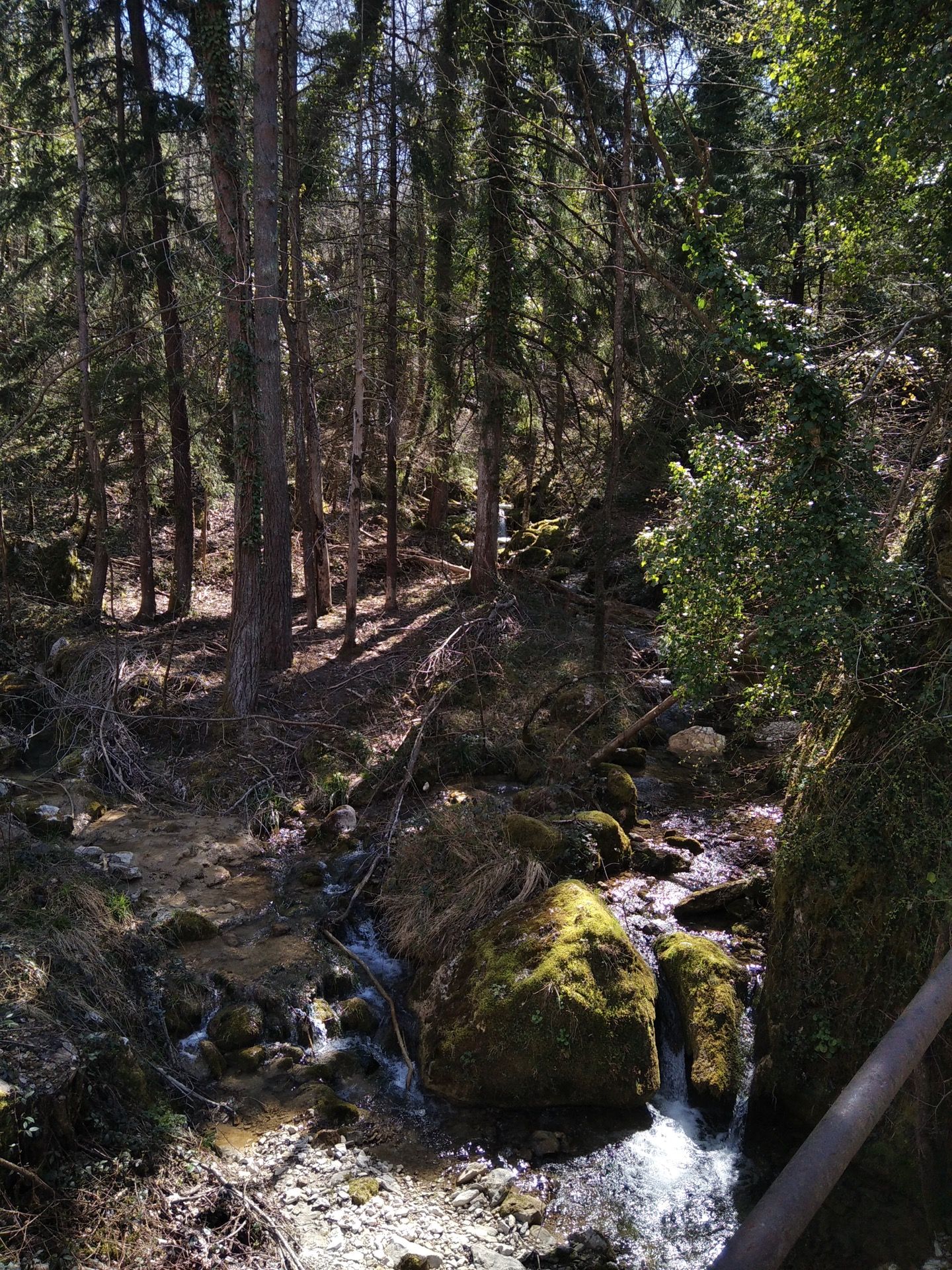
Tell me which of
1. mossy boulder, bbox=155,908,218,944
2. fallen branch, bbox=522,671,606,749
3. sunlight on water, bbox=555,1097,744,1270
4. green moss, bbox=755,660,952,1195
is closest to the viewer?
sunlight on water, bbox=555,1097,744,1270

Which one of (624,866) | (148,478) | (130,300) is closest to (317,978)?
(624,866)

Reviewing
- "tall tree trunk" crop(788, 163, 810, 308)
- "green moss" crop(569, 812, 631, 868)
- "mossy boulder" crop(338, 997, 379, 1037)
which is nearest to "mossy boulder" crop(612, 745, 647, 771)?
"green moss" crop(569, 812, 631, 868)

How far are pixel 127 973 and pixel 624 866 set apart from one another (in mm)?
5088

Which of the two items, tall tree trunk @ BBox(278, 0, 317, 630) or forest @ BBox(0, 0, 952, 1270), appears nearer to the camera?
forest @ BBox(0, 0, 952, 1270)

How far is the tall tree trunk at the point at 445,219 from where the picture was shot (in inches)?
555

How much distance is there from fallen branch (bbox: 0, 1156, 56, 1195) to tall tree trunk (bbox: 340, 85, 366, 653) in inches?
409

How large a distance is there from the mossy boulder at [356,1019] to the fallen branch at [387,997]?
19 cm

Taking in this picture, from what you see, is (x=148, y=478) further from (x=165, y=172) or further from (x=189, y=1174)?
(x=189, y=1174)

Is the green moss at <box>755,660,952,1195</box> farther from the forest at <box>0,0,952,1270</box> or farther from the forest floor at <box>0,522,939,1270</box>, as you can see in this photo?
the forest floor at <box>0,522,939,1270</box>

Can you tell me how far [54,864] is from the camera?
7602 millimetres

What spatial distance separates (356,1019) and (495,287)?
12.1 metres

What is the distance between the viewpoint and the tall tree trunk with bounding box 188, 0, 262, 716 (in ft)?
35.3

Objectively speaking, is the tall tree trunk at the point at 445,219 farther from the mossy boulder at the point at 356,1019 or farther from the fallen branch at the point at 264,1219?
the fallen branch at the point at 264,1219

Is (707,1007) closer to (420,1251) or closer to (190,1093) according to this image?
(420,1251)
